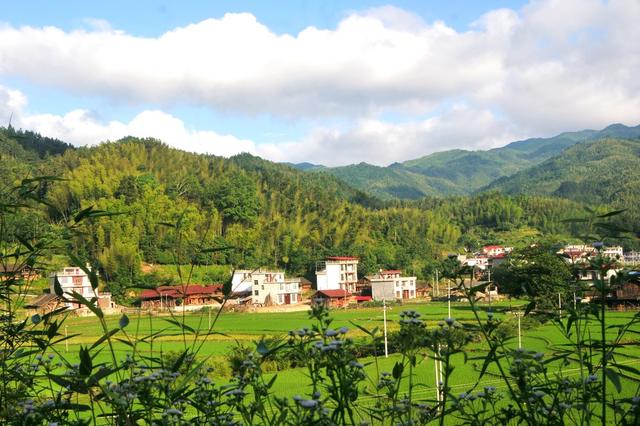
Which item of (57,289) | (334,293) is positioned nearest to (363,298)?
(334,293)

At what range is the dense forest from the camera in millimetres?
63938

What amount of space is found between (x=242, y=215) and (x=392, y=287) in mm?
29359

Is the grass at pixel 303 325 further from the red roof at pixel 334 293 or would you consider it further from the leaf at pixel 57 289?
the red roof at pixel 334 293

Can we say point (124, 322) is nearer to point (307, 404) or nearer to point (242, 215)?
point (307, 404)

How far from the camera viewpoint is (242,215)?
263 feet

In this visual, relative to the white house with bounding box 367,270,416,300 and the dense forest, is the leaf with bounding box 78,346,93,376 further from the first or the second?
the white house with bounding box 367,270,416,300

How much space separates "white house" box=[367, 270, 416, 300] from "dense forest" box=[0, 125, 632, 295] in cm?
904

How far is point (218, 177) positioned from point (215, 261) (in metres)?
28.9

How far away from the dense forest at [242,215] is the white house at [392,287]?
356 inches

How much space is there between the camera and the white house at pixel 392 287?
57250 millimetres

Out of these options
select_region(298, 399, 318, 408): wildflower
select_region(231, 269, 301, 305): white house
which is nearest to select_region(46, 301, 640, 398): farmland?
select_region(298, 399, 318, 408): wildflower

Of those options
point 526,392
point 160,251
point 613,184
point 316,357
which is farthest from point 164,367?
point 613,184

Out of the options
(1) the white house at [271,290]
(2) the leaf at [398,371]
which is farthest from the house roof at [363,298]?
(2) the leaf at [398,371]

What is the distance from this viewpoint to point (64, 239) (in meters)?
2.47
